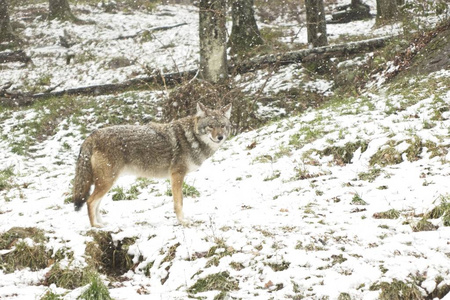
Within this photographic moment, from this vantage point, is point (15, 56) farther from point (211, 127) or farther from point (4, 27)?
point (211, 127)

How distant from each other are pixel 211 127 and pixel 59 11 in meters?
22.4

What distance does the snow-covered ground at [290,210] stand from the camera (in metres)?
3.76

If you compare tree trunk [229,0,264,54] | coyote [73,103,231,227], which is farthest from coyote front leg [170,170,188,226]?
tree trunk [229,0,264,54]

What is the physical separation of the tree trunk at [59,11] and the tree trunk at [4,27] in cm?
326

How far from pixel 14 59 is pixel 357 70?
51.6 ft

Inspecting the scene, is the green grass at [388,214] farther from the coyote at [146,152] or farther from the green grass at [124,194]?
the green grass at [124,194]

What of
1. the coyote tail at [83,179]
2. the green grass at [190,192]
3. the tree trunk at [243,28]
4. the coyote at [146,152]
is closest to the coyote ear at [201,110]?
the coyote at [146,152]

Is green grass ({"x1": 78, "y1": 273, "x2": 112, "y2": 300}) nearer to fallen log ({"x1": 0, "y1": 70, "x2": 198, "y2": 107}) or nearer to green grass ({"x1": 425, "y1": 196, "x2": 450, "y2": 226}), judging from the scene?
green grass ({"x1": 425, "y1": 196, "x2": 450, "y2": 226})

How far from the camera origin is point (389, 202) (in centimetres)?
518

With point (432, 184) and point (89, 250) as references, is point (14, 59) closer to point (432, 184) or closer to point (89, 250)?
point (89, 250)

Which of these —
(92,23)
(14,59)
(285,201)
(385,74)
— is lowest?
(285,201)

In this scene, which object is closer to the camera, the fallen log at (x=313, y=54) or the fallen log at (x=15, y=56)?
the fallen log at (x=313, y=54)

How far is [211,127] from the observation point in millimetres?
5734

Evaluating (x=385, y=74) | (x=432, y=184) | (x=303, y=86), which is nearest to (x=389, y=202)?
(x=432, y=184)
